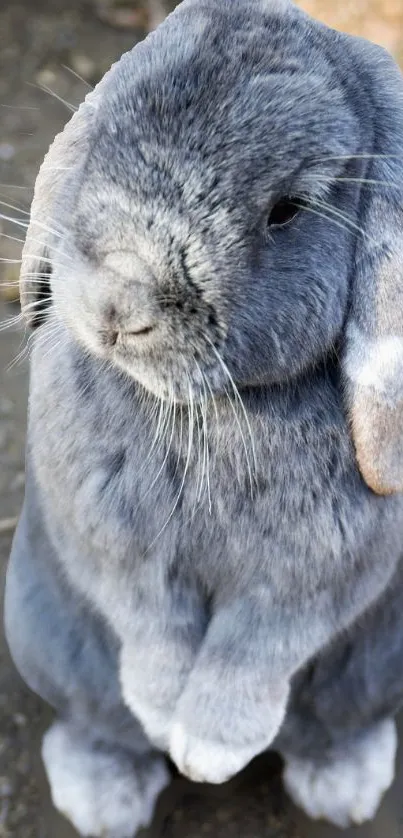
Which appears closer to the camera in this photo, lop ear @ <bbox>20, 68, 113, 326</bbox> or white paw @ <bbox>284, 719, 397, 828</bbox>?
lop ear @ <bbox>20, 68, 113, 326</bbox>

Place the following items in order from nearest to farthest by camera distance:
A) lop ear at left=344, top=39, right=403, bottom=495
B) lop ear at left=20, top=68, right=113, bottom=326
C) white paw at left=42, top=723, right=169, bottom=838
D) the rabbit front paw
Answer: lop ear at left=344, top=39, right=403, bottom=495 → lop ear at left=20, top=68, right=113, bottom=326 → the rabbit front paw → white paw at left=42, top=723, right=169, bottom=838

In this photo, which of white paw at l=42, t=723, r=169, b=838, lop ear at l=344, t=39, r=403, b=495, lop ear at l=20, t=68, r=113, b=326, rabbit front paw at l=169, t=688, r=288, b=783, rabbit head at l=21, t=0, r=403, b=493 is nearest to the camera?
rabbit head at l=21, t=0, r=403, b=493

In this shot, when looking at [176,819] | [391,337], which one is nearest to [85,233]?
[391,337]

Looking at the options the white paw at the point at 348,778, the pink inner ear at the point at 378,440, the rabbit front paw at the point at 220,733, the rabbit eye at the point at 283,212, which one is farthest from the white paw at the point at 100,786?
the rabbit eye at the point at 283,212

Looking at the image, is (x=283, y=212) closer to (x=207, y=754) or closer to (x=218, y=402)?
(x=218, y=402)

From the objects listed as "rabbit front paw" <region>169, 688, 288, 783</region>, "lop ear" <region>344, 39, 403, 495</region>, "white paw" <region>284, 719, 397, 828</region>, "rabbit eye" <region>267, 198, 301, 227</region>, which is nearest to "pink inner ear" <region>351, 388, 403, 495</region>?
"lop ear" <region>344, 39, 403, 495</region>

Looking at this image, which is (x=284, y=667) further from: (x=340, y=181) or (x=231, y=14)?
(x=231, y=14)

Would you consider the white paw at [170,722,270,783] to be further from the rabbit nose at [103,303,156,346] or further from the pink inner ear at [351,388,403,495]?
the rabbit nose at [103,303,156,346]
